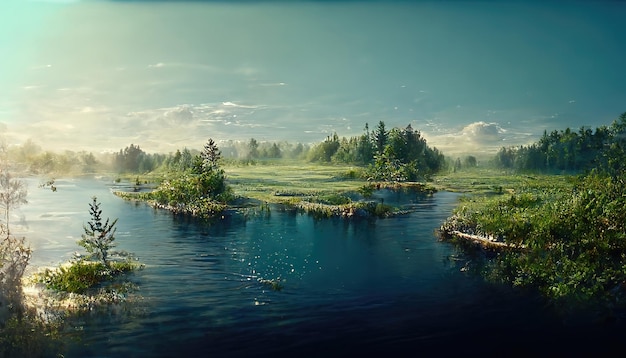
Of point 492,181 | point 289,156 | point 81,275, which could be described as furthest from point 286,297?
point 492,181

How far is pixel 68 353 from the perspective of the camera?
5.03 m

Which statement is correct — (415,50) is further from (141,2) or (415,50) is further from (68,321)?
(68,321)

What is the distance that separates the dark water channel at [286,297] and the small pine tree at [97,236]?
0.42 ft

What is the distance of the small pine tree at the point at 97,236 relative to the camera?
659cm

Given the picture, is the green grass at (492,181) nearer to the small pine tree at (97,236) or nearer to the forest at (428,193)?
the forest at (428,193)

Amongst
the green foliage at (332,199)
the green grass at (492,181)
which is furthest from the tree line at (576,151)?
the green foliage at (332,199)

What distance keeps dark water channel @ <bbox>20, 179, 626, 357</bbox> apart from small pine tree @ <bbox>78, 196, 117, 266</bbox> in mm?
127

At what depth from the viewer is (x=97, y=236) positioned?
6.67 metres

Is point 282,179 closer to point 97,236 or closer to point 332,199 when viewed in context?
point 332,199

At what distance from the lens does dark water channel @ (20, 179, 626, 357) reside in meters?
5.30

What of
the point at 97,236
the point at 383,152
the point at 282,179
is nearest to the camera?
the point at 97,236

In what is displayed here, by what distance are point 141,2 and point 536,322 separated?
250 inches

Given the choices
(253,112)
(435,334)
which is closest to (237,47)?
(253,112)

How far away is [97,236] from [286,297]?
9.01 ft
